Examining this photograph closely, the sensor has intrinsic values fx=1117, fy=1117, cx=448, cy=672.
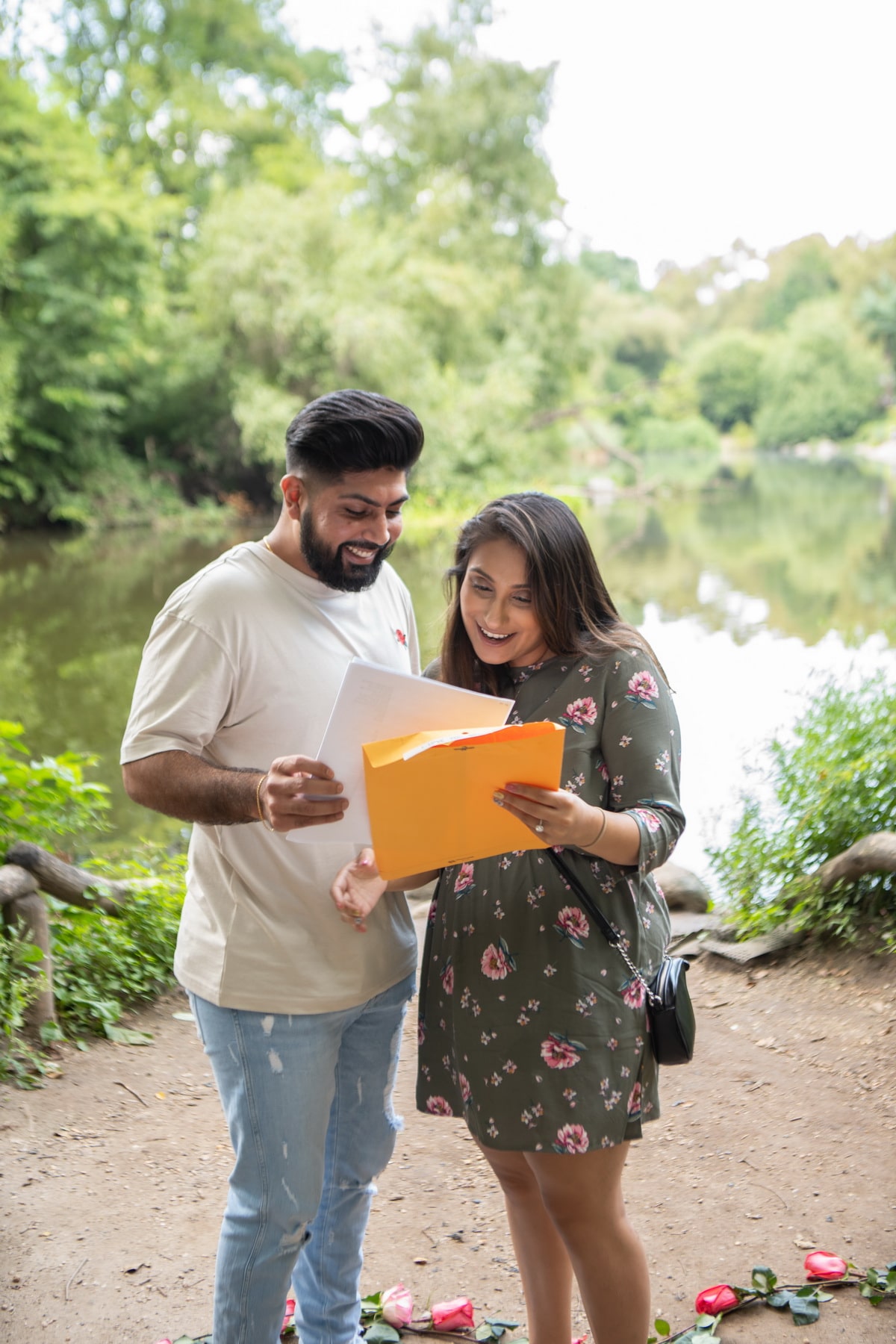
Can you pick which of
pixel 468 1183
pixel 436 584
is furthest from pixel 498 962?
pixel 436 584

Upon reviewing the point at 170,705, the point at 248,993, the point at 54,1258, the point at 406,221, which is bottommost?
the point at 54,1258

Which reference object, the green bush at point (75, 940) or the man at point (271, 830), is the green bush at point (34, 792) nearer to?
the green bush at point (75, 940)

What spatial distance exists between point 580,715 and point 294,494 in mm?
535

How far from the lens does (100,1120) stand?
10.2 feet

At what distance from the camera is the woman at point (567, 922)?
159cm

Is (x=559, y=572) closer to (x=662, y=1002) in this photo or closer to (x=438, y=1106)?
(x=662, y=1002)

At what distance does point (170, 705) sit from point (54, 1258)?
1.63 meters

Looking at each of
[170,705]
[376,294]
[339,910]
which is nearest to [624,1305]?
[339,910]

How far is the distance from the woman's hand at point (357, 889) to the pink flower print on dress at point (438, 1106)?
0.36m

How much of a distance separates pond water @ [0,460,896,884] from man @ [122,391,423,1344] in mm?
143

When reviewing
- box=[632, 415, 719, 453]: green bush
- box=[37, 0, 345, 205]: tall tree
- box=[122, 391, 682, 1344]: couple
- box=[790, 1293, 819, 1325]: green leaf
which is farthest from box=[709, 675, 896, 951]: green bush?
box=[632, 415, 719, 453]: green bush

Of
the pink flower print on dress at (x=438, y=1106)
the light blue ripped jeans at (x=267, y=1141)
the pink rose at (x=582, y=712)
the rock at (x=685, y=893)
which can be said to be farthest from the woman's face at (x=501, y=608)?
the rock at (x=685, y=893)

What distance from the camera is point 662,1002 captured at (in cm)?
163

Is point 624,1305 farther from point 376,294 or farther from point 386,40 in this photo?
point 386,40
